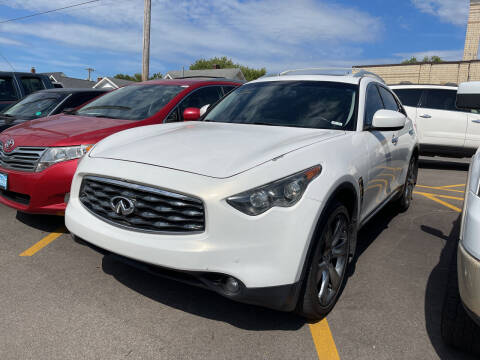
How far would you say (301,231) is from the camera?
224cm

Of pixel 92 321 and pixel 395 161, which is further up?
pixel 395 161

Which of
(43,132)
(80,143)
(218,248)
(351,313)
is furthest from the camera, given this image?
(43,132)

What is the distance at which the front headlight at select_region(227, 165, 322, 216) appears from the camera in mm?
2195

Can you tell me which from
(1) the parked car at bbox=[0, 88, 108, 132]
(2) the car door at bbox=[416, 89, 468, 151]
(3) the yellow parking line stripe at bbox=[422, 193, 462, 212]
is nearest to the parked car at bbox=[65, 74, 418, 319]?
(3) the yellow parking line stripe at bbox=[422, 193, 462, 212]

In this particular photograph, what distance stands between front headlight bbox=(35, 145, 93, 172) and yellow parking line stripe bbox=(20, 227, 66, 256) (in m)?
0.69

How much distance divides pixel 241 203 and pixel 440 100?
8.95 m

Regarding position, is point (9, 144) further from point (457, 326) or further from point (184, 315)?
point (457, 326)

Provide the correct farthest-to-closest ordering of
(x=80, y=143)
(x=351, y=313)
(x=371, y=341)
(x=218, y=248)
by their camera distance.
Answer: (x=80, y=143)
(x=351, y=313)
(x=371, y=341)
(x=218, y=248)

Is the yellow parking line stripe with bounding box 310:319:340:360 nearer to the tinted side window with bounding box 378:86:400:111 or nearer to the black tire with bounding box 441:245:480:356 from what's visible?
the black tire with bounding box 441:245:480:356

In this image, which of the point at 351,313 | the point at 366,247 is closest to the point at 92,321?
the point at 351,313

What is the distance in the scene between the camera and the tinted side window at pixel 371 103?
11.8ft

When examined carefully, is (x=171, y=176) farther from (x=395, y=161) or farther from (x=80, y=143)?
(x=395, y=161)

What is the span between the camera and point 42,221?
14.9 feet

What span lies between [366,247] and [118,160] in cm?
259
